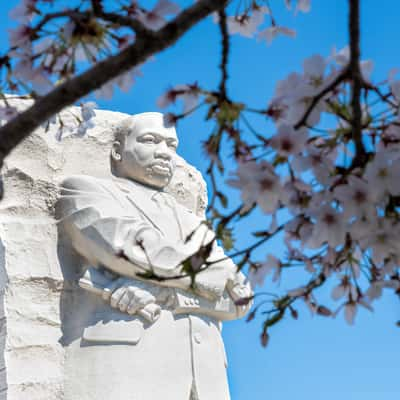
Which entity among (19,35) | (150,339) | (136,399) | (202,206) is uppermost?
(202,206)

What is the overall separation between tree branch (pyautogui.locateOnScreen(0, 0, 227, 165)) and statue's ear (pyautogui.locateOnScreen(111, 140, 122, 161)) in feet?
9.29

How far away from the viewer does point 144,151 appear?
4695mm

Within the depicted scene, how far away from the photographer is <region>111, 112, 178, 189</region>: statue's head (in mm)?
4695

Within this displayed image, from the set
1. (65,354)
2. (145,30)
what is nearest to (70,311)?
(65,354)

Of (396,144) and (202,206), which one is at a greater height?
(202,206)

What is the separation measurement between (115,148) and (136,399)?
1.41m

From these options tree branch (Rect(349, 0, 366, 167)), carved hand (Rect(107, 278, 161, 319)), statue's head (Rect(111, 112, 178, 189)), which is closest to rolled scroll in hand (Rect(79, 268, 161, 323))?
carved hand (Rect(107, 278, 161, 319))

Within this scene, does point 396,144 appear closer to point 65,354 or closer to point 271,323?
point 271,323

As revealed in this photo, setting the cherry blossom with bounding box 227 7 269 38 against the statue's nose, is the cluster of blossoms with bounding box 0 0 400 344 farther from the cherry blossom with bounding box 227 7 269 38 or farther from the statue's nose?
the statue's nose

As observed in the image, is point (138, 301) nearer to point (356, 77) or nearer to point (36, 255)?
point (36, 255)

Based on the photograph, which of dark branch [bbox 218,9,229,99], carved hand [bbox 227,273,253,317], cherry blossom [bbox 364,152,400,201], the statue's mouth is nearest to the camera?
cherry blossom [bbox 364,152,400,201]

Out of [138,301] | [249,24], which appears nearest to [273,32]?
[249,24]

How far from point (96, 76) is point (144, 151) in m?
2.81

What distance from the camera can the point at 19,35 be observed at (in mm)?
2252
